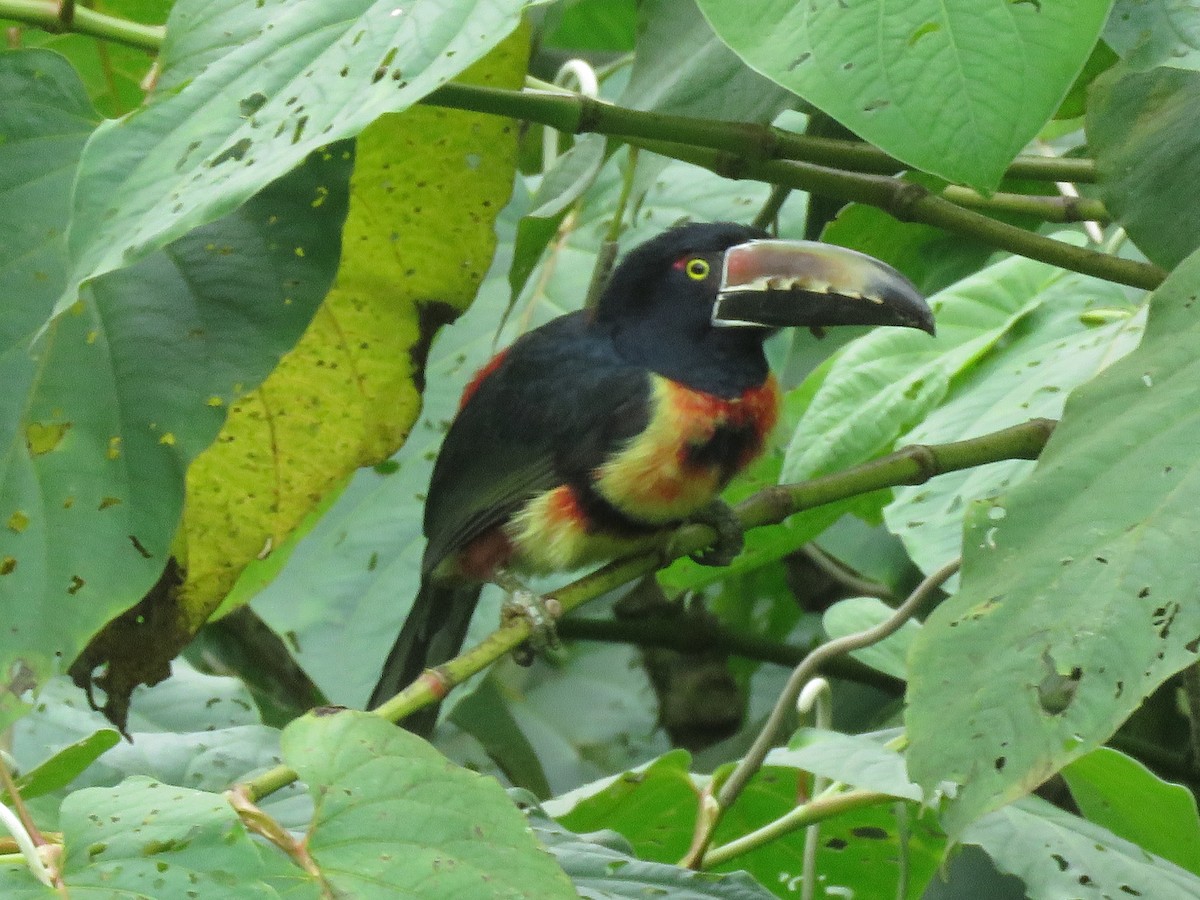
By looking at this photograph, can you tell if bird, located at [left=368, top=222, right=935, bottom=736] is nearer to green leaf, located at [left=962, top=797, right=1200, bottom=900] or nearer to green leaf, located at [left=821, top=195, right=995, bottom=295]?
green leaf, located at [left=821, top=195, right=995, bottom=295]

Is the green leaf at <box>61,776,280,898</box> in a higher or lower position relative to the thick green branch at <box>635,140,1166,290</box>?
lower

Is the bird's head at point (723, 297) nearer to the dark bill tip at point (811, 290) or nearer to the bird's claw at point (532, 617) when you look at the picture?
the dark bill tip at point (811, 290)

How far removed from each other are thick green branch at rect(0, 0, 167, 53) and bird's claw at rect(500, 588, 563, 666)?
740mm

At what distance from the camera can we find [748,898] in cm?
140

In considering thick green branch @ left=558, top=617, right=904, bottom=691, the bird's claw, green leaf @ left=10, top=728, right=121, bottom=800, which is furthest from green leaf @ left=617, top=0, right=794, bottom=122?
thick green branch @ left=558, top=617, right=904, bottom=691

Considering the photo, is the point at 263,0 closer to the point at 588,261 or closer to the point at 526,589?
the point at 526,589

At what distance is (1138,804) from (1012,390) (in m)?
0.58

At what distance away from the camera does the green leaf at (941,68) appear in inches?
38.3

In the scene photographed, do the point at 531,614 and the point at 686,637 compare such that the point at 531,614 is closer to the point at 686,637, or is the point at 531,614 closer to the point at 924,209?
the point at 924,209

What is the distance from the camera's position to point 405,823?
41.1 inches

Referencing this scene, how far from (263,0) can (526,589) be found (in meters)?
1.23

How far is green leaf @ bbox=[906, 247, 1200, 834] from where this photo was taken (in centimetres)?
92

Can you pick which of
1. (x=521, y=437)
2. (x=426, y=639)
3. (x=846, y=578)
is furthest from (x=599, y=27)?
(x=426, y=639)

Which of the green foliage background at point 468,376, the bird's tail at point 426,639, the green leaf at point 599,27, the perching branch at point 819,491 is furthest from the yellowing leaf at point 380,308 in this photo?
the green leaf at point 599,27
